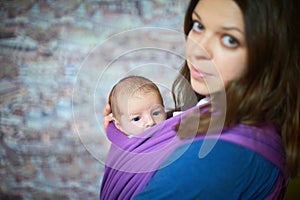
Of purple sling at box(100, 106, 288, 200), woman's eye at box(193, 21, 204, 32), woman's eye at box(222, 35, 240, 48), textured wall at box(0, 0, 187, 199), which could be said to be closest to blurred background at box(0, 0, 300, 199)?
textured wall at box(0, 0, 187, 199)

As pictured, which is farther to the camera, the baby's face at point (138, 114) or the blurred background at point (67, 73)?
the blurred background at point (67, 73)

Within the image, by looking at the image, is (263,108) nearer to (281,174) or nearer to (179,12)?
(281,174)

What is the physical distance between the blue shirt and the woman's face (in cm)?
15

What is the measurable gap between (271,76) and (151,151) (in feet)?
1.04

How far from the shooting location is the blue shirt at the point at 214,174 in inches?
27.1

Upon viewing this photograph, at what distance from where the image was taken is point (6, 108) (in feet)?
5.59

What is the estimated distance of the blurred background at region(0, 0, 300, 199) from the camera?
1.52 meters

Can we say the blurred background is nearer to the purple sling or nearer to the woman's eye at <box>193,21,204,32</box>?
the purple sling

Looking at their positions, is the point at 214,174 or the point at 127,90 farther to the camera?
the point at 127,90

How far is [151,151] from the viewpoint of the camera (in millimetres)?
842

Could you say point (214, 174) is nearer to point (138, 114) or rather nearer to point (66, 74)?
point (138, 114)

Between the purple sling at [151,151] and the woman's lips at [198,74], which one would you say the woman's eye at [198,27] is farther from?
the purple sling at [151,151]

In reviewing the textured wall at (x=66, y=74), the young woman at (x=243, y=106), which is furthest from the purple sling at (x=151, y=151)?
the textured wall at (x=66, y=74)

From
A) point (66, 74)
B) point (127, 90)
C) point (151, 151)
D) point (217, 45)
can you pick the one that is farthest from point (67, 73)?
point (217, 45)
